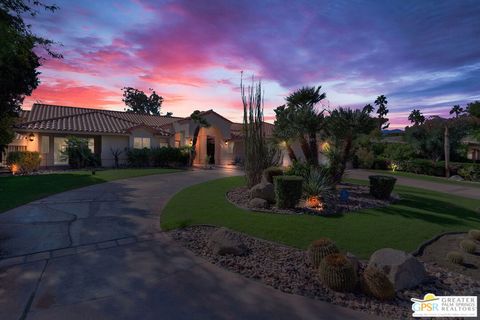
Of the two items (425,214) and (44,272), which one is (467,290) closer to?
(425,214)

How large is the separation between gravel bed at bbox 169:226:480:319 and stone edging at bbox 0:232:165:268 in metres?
0.90

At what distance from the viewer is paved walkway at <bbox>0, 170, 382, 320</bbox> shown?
151 inches

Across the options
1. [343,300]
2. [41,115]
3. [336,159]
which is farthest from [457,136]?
[41,115]

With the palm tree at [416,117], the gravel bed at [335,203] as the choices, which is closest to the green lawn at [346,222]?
the gravel bed at [335,203]

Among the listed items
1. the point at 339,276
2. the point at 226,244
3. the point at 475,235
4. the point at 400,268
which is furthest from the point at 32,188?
the point at 475,235

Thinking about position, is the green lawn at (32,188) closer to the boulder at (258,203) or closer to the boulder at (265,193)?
the boulder at (258,203)

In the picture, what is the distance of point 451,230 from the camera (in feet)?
27.0

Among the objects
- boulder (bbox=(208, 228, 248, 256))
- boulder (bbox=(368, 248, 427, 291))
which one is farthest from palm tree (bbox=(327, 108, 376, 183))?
boulder (bbox=(208, 228, 248, 256))

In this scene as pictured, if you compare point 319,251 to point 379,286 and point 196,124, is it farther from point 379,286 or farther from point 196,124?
point 196,124

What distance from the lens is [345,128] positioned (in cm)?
1198

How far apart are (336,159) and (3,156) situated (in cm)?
2651

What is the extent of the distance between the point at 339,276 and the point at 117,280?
11.5ft

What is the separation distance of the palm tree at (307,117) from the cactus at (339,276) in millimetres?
8258

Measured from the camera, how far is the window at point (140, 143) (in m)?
25.4
